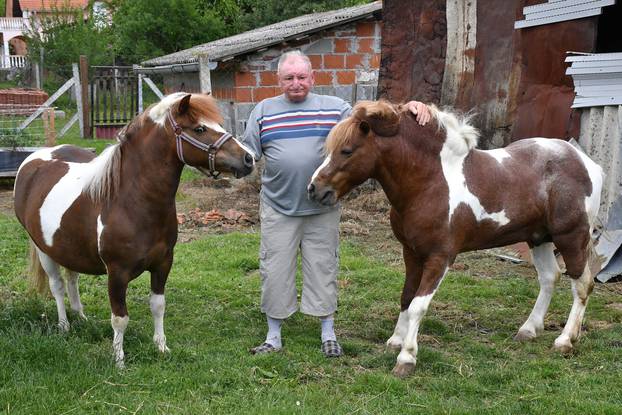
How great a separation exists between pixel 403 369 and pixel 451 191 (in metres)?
1.15

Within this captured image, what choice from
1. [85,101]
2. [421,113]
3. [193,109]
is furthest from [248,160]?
[85,101]

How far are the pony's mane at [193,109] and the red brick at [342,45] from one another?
28.3 ft

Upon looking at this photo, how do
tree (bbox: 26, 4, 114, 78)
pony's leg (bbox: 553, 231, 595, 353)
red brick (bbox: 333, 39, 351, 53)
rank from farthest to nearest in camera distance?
tree (bbox: 26, 4, 114, 78)
red brick (bbox: 333, 39, 351, 53)
pony's leg (bbox: 553, 231, 595, 353)

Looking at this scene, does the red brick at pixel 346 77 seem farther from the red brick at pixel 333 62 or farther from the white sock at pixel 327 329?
the white sock at pixel 327 329

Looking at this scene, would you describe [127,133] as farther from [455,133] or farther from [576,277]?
[576,277]

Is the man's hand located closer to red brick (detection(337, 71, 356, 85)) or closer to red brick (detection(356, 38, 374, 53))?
red brick (detection(337, 71, 356, 85))

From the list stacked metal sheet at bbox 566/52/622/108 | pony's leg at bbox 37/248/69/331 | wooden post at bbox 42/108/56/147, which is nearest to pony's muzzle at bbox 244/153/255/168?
pony's leg at bbox 37/248/69/331

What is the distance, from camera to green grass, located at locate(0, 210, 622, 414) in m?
4.09

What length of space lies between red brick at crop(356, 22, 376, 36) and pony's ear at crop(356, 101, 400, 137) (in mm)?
8619

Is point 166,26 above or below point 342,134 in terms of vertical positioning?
above

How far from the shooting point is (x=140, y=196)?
448cm

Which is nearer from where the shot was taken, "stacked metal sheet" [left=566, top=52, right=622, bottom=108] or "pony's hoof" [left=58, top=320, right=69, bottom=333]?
"pony's hoof" [left=58, top=320, right=69, bottom=333]

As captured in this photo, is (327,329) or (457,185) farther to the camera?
(327,329)

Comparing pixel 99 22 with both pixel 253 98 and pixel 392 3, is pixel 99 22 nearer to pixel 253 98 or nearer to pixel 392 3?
pixel 253 98
